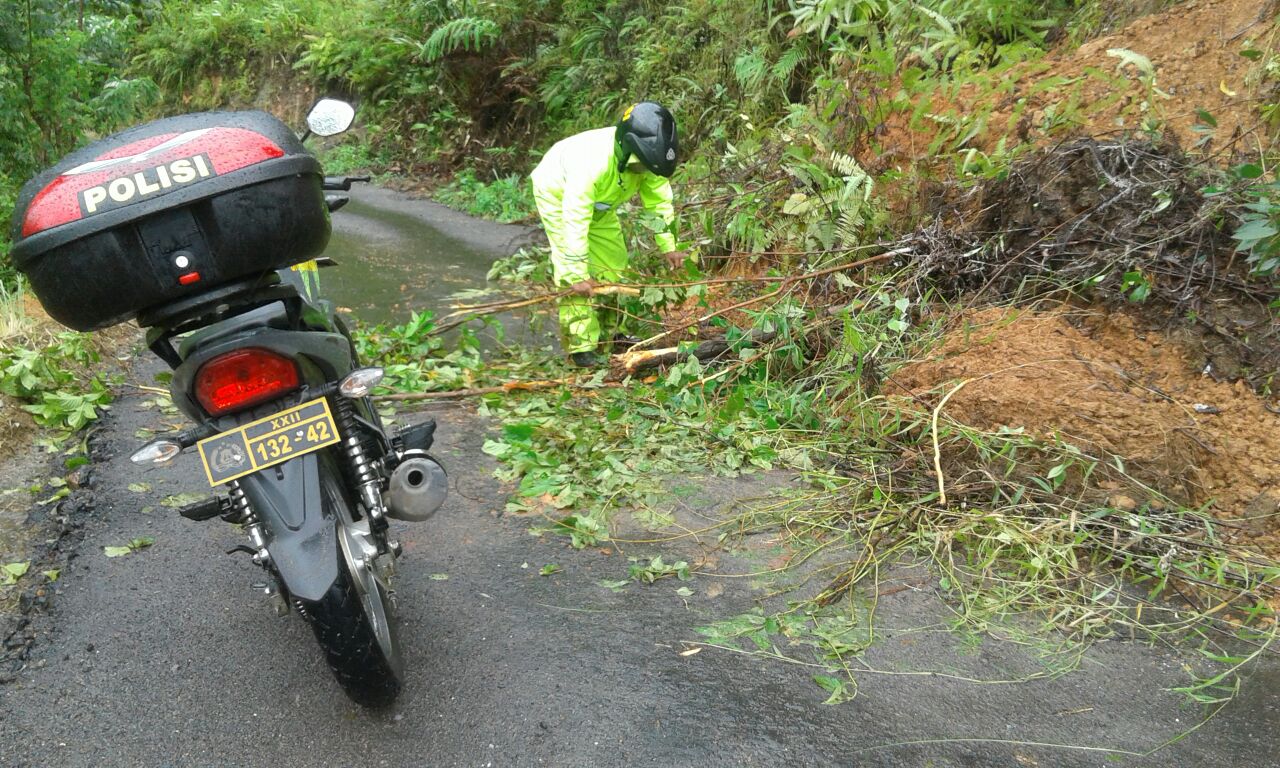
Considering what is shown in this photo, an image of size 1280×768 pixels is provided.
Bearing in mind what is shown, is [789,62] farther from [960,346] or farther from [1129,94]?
[960,346]

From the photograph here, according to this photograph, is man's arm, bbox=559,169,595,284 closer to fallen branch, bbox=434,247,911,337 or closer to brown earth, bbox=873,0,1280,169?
fallen branch, bbox=434,247,911,337

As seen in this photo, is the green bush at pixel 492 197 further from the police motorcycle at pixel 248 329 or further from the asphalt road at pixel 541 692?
the police motorcycle at pixel 248 329

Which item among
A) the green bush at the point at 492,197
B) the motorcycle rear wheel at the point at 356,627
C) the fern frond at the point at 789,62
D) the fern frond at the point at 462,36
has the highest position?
the motorcycle rear wheel at the point at 356,627

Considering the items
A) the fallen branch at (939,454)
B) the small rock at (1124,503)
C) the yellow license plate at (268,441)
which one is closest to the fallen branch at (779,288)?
the fallen branch at (939,454)

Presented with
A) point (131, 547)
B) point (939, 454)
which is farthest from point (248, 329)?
point (939, 454)

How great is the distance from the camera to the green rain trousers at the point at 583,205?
227 inches

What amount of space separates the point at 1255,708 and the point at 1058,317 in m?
2.11

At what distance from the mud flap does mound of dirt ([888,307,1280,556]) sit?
111 inches

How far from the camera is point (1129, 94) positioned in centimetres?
527

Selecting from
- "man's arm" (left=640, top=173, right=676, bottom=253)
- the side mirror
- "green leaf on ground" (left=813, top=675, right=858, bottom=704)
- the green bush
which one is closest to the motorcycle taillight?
the side mirror

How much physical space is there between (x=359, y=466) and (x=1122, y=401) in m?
3.17

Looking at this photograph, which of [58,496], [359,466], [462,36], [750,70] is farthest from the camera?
[462,36]

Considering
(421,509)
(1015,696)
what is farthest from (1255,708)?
(421,509)

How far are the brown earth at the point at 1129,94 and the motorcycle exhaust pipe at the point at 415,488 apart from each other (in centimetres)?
397
